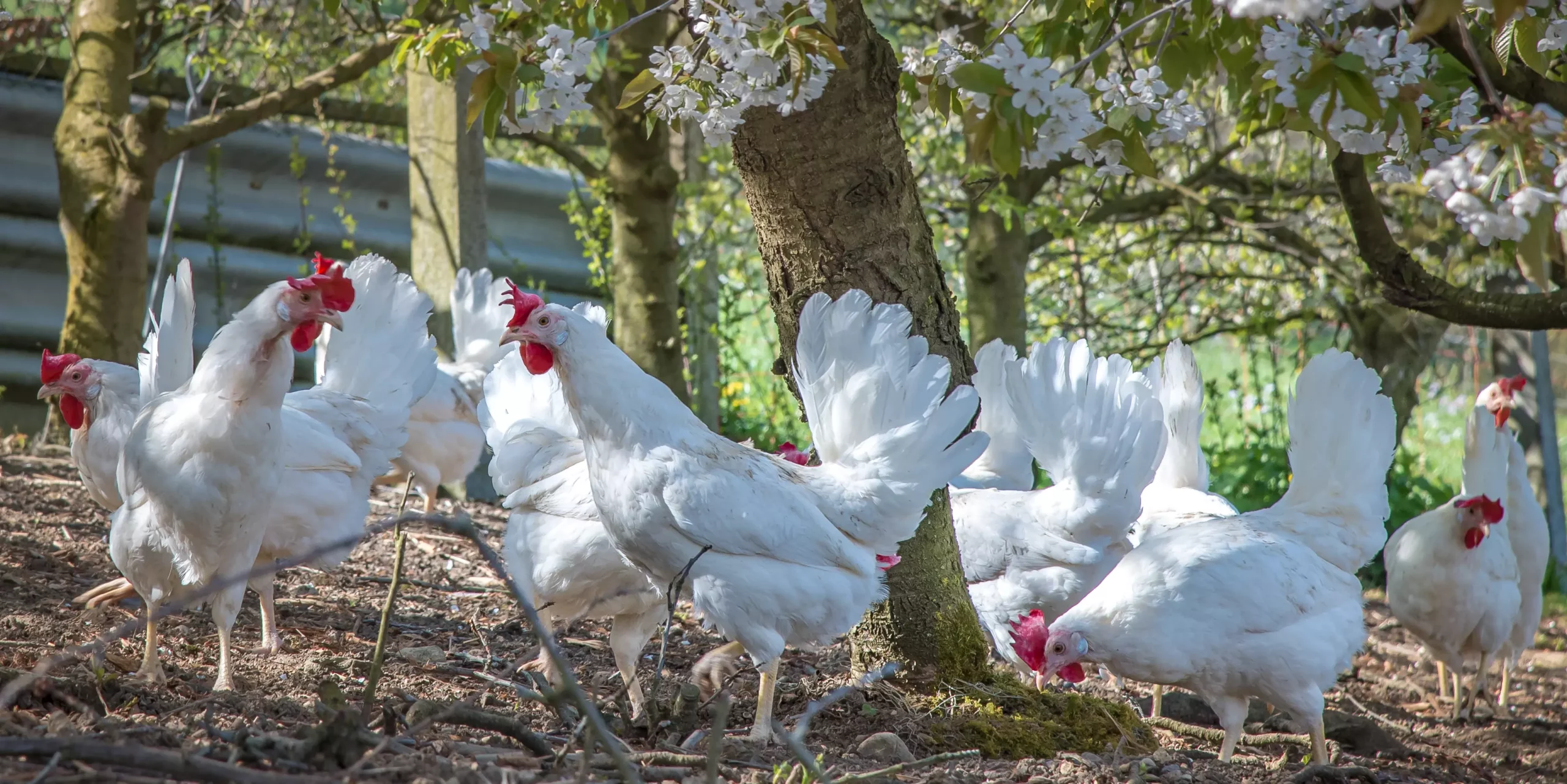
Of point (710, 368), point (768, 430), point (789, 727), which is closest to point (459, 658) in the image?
point (789, 727)

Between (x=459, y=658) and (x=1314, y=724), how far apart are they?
120 inches

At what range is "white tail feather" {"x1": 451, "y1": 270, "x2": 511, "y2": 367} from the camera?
269 inches

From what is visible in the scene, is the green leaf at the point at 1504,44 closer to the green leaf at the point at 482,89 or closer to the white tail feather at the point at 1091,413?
the white tail feather at the point at 1091,413

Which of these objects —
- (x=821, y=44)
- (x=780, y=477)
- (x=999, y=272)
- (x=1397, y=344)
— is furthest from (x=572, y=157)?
(x=1397, y=344)

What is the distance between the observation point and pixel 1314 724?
13.3 ft

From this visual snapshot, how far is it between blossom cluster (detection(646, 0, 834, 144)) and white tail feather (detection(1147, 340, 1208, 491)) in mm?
2902

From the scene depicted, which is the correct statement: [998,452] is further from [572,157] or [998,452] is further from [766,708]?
[572,157]

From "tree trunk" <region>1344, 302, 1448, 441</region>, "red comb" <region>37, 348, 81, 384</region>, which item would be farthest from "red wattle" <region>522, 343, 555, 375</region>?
"tree trunk" <region>1344, 302, 1448, 441</region>

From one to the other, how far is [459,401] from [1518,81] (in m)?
5.45

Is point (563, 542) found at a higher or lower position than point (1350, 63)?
lower

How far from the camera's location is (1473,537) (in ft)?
18.6

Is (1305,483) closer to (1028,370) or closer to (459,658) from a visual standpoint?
(1028,370)

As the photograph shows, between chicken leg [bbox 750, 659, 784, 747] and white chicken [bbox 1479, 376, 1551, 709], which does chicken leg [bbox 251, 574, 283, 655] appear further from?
white chicken [bbox 1479, 376, 1551, 709]

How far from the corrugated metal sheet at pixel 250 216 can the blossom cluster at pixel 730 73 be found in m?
4.77
